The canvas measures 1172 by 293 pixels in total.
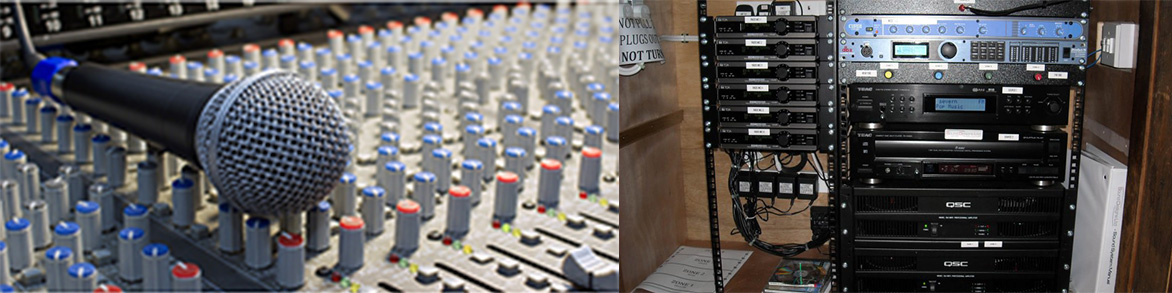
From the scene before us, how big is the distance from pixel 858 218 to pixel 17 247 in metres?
2.80

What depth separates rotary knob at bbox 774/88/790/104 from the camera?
396 centimetres

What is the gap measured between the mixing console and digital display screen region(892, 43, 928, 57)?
3.82ft

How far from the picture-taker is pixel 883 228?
3.97 m

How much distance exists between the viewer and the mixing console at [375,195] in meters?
3.56

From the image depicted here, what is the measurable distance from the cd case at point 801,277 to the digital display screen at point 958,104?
83cm

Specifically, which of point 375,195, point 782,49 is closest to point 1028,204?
point 782,49

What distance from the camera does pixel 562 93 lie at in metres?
4.96

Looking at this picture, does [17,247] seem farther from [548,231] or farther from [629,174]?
[629,174]

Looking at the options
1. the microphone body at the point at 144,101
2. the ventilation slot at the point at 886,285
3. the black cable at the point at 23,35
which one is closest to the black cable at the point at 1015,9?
the ventilation slot at the point at 886,285

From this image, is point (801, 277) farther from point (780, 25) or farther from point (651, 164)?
point (780, 25)

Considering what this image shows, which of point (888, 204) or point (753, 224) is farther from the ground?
point (888, 204)

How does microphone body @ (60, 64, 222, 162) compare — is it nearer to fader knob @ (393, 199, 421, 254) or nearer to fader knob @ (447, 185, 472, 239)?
fader knob @ (393, 199, 421, 254)

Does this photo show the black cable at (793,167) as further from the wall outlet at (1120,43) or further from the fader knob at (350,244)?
the fader knob at (350,244)

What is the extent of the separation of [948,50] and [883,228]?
0.66 meters
